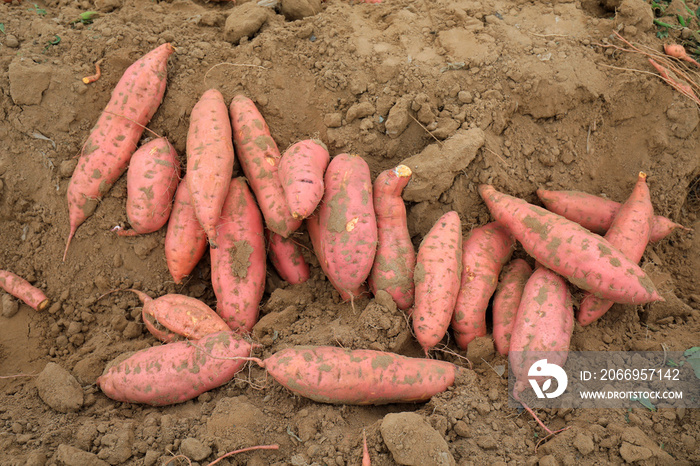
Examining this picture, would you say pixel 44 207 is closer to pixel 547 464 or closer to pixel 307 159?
pixel 307 159

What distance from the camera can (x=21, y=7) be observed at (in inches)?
124

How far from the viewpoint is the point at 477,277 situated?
251 cm

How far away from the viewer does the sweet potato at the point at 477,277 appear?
96.7 inches

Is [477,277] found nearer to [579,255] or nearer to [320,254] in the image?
[579,255]

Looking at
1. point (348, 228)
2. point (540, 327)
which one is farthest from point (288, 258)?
point (540, 327)

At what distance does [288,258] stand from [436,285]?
0.89 m

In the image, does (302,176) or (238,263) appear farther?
(238,263)

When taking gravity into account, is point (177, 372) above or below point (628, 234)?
below

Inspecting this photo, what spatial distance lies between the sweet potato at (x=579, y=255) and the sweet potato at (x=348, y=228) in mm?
783

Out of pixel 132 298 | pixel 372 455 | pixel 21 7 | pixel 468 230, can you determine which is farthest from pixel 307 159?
pixel 21 7

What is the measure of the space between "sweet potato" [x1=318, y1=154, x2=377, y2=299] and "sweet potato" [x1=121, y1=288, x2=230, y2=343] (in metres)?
0.68

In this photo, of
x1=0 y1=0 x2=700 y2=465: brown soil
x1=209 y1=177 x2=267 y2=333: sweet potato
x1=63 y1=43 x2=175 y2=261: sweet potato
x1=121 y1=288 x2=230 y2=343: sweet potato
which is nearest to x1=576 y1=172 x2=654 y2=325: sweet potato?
x1=0 y1=0 x2=700 y2=465: brown soil

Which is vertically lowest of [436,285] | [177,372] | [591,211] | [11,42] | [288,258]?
[177,372]

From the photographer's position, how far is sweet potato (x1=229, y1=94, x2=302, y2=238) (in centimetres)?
251
